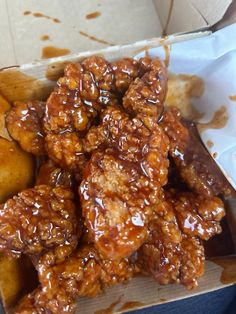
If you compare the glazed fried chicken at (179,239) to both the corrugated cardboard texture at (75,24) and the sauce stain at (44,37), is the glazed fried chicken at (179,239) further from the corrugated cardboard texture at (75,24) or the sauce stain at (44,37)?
the sauce stain at (44,37)

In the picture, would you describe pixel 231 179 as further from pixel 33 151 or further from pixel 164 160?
pixel 33 151

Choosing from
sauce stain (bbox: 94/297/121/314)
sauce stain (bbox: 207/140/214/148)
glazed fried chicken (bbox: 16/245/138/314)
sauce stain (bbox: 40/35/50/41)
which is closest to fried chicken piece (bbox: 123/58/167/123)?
sauce stain (bbox: 207/140/214/148)

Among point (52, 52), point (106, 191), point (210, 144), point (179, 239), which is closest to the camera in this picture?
point (106, 191)

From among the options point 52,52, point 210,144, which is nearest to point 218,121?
point 210,144

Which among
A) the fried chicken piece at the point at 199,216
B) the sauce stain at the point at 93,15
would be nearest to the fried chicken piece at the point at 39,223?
the fried chicken piece at the point at 199,216

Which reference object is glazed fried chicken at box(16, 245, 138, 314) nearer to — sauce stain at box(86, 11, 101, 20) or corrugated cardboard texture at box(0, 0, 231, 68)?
corrugated cardboard texture at box(0, 0, 231, 68)

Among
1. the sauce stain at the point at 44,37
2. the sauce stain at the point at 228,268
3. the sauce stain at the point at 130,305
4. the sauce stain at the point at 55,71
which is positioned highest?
the sauce stain at the point at 55,71

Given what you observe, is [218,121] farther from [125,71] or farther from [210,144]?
[125,71]
